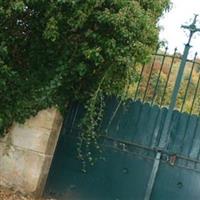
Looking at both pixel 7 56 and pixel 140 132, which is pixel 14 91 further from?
pixel 140 132

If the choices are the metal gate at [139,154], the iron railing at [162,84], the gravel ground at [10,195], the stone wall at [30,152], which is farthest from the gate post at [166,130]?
the gravel ground at [10,195]

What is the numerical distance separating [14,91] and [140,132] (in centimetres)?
185

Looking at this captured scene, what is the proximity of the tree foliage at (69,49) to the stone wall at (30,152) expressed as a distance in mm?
185

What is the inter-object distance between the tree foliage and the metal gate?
34 cm

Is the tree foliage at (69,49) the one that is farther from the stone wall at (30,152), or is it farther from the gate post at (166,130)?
the gate post at (166,130)

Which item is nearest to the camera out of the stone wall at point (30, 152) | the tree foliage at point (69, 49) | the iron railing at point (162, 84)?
the tree foliage at point (69, 49)

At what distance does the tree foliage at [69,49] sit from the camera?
6242 mm

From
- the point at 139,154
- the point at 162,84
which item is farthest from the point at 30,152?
the point at 162,84

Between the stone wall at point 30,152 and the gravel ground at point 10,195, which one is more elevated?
the stone wall at point 30,152

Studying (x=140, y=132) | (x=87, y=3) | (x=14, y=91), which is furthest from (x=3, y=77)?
(x=140, y=132)

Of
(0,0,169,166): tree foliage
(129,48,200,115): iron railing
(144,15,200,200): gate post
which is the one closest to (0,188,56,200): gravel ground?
(0,0,169,166): tree foliage

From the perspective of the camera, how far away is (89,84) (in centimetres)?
694

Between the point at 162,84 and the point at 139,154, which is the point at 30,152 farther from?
the point at 162,84

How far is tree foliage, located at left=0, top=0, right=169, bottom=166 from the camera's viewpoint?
6.24 m
